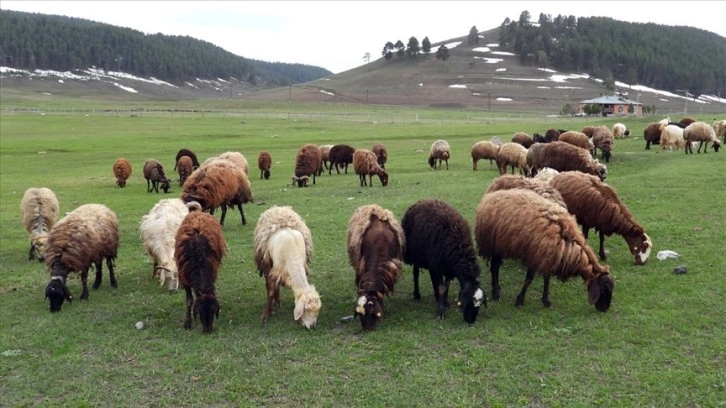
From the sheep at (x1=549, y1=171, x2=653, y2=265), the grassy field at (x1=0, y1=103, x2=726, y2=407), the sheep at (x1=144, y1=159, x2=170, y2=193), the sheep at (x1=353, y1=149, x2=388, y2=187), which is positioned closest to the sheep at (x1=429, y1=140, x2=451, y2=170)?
the sheep at (x1=353, y1=149, x2=388, y2=187)

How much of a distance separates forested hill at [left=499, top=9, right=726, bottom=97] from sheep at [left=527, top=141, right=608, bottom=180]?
138 metres

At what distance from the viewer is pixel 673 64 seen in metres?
159

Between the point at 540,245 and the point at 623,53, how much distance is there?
17776 cm

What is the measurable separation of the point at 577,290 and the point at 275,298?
5499mm

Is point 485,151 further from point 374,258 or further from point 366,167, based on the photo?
point 374,258

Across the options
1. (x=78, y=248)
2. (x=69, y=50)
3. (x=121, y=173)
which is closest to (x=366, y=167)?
(x=121, y=173)

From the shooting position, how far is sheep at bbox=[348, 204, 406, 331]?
8.35 meters

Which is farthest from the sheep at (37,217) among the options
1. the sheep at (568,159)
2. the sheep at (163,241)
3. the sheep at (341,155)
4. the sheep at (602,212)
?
the sheep at (341,155)

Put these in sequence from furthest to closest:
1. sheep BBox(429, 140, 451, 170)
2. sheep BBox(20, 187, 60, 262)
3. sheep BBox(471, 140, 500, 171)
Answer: sheep BBox(429, 140, 451, 170)
sheep BBox(471, 140, 500, 171)
sheep BBox(20, 187, 60, 262)

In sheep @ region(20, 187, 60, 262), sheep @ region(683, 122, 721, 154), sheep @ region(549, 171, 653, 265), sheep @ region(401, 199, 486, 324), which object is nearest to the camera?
sheep @ region(401, 199, 486, 324)

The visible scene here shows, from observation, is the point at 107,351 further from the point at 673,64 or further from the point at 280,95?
the point at 673,64

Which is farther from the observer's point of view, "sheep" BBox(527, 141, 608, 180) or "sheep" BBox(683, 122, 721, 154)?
"sheep" BBox(683, 122, 721, 154)

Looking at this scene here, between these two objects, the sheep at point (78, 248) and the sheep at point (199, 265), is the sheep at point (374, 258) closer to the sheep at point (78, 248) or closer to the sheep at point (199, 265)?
the sheep at point (199, 265)

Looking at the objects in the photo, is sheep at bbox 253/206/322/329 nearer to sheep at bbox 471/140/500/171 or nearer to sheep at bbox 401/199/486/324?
sheep at bbox 401/199/486/324
